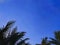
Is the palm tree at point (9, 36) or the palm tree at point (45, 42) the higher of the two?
the palm tree at point (45, 42)

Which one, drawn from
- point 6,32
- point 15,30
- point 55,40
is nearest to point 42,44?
point 55,40

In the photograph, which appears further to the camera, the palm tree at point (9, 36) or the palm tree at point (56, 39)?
the palm tree at point (56, 39)

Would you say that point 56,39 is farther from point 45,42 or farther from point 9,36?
point 9,36

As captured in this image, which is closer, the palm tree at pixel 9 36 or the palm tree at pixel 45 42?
the palm tree at pixel 9 36

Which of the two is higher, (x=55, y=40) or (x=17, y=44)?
(x=55, y=40)

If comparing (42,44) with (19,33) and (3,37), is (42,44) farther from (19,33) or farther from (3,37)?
(3,37)

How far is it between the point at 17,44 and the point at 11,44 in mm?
874

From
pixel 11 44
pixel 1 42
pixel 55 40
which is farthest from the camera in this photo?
pixel 55 40

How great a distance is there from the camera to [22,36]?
757 inches

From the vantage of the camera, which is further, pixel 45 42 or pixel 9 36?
pixel 45 42

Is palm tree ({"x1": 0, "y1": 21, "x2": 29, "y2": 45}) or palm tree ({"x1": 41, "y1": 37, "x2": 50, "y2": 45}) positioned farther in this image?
palm tree ({"x1": 41, "y1": 37, "x2": 50, "y2": 45})

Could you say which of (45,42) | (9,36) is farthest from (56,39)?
(9,36)

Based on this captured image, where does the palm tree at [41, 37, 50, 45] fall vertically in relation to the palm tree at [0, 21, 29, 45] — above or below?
above

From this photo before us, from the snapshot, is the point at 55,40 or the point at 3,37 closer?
the point at 3,37
